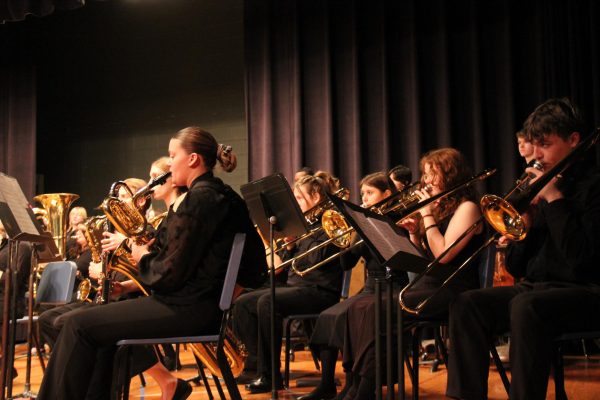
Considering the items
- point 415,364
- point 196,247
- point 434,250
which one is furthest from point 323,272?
point 196,247

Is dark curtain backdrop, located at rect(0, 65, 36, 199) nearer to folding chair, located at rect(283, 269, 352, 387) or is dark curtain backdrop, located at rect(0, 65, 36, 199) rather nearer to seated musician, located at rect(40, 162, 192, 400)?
seated musician, located at rect(40, 162, 192, 400)

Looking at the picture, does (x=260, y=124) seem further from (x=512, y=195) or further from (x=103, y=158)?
(x=512, y=195)

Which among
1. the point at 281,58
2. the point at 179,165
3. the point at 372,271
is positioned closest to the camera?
the point at 179,165

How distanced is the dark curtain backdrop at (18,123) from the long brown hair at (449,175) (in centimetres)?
675

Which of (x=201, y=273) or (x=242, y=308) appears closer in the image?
(x=201, y=273)

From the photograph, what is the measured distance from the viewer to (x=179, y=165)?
11.1ft

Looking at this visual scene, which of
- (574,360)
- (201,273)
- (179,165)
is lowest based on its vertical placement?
(574,360)

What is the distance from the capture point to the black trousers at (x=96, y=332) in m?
3.00

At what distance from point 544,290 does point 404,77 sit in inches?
181

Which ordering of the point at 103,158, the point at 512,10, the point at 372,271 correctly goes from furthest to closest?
the point at 103,158, the point at 512,10, the point at 372,271

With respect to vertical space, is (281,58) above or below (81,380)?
above

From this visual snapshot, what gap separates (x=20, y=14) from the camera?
23.3 ft

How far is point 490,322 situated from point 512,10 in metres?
4.47

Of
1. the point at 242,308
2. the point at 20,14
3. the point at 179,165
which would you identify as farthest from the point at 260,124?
the point at 179,165
